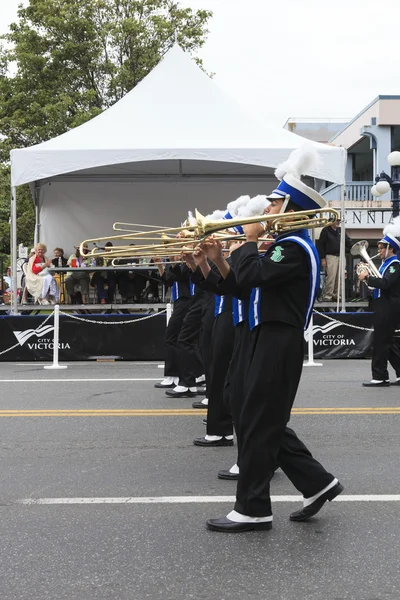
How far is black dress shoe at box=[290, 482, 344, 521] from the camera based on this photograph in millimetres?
4637

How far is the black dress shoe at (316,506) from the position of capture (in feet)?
15.2

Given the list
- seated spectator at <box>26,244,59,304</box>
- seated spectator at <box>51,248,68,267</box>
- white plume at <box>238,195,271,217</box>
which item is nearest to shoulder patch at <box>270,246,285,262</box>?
white plume at <box>238,195,271,217</box>

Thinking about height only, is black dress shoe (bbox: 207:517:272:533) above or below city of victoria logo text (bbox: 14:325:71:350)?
below

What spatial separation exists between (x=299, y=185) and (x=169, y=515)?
2137mm

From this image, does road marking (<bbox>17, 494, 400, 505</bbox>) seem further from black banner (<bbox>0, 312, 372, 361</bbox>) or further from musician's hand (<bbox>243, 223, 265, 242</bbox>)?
black banner (<bbox>0, 312, 372, 361</bbox>)

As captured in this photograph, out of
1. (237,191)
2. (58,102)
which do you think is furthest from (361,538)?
(58,102)

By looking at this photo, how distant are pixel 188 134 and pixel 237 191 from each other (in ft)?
9.74

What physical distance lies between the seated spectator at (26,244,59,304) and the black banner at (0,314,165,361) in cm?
156

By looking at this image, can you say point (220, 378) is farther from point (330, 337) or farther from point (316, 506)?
point (330, 337)

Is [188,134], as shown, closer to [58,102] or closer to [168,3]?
[58,102]

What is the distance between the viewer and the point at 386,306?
10711mm

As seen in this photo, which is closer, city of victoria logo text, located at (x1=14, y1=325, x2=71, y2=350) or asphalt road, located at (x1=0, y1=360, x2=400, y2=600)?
asphalt road, located at (x1=0, y1=360, x2=400, y2=600)

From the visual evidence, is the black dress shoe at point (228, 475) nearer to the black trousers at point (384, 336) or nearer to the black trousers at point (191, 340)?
the black trousers at point (191, 340)

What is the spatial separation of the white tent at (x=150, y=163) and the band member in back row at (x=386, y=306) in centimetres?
354
